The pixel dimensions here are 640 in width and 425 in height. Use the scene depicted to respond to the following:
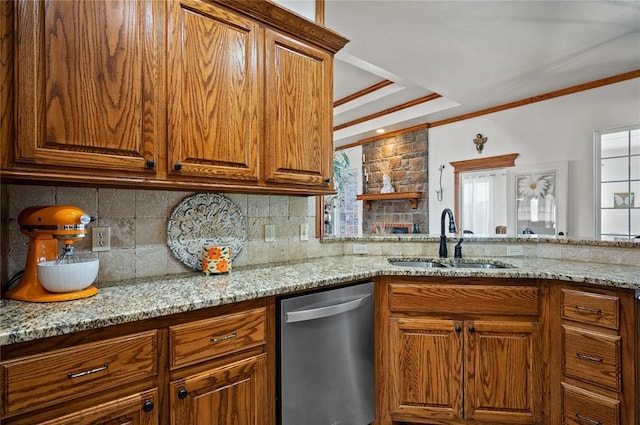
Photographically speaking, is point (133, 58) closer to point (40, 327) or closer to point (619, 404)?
point (40, 327)

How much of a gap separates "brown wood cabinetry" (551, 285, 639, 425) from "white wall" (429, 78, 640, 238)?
285 centimetres

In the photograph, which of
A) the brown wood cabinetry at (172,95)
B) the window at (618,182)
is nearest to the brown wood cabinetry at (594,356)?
the brown wood cabinetry at (172,95)

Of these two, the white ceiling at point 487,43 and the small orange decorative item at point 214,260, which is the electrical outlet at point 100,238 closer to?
the small orange decorative item at point 214,260

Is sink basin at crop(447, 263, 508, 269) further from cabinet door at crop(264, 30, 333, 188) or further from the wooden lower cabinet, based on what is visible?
cabinet door at crop(264, 30, 333, 188)

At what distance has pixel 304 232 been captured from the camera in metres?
2.30

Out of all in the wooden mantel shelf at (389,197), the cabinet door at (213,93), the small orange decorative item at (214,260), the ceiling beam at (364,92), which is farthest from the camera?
the wooden mantel shelf at (389,197)

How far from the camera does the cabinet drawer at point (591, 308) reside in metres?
1.56

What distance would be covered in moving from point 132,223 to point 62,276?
1.51 feet

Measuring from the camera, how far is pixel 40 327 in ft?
3.13

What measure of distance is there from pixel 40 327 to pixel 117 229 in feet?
2.29

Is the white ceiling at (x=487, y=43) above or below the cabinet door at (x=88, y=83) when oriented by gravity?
above

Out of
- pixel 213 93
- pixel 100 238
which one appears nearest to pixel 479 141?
pixel 213 93

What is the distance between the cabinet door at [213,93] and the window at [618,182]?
3.99 m

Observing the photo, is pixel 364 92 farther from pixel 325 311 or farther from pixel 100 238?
pixel 100 238
